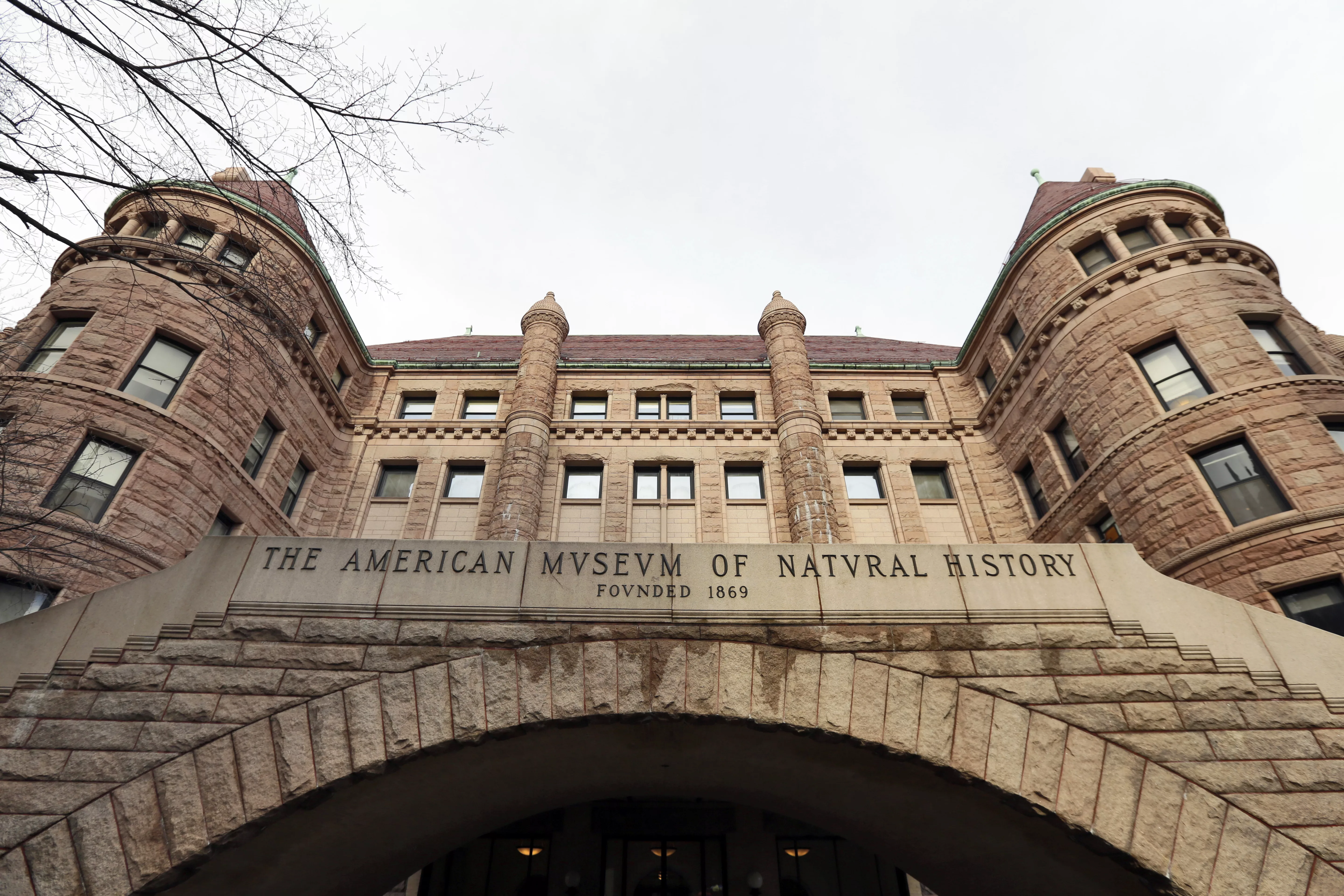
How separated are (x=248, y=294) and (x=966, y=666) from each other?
819 cm

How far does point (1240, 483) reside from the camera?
13836 mm

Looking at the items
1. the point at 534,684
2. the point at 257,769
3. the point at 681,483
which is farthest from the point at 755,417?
the point at 257,769

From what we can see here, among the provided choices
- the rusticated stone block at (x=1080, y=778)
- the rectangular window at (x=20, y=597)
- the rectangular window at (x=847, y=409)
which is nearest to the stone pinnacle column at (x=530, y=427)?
the rectangular window at (x=20, y=597)

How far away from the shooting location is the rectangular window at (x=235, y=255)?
58.9 feet

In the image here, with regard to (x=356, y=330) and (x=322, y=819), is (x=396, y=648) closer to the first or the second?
(x=322, y=819)

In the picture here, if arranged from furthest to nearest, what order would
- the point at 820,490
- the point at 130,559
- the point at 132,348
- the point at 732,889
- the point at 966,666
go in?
the point at 820,490
the point at 132,348
the point at 130,559
the point at 732,889
the point at 966,666

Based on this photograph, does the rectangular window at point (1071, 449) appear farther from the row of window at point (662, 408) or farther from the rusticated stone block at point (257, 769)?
the rusticated stone block at point (257, 769)

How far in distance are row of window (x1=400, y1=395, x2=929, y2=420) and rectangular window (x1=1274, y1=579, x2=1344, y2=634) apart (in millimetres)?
11826

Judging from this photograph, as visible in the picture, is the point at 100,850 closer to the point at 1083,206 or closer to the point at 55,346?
the point at 55,346

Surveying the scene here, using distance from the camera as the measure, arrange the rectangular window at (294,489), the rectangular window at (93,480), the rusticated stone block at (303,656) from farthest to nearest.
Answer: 1. the rectangular window at (294,489)
2. the rectangular window at (93,480)
3. the rusticated stone block at (303,656)

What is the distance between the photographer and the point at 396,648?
21.7 feet

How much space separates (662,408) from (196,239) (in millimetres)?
14038

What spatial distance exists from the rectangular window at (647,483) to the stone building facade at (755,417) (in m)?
0.16

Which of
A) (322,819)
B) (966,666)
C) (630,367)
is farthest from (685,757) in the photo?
(630,367)
